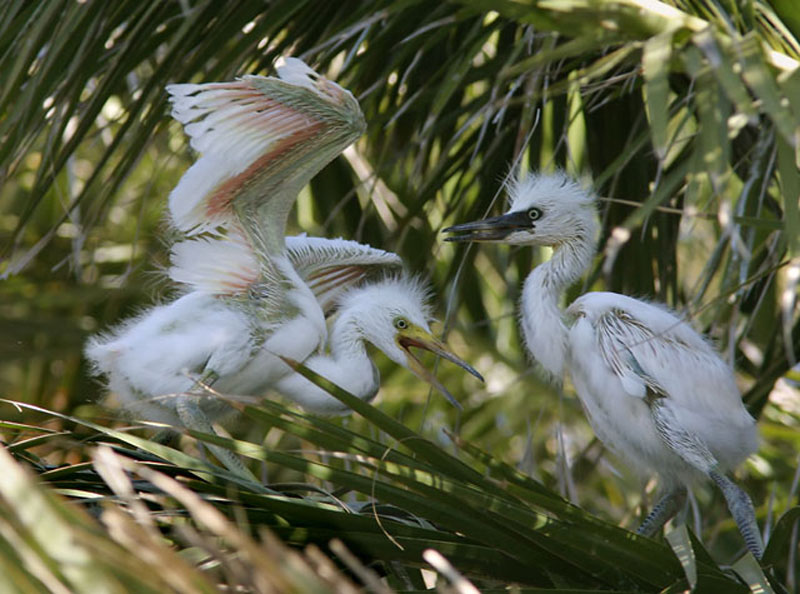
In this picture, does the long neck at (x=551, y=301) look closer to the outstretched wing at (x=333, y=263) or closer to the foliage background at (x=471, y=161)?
the foliage background at (x=471, y=161)

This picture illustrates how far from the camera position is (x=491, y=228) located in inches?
94.9

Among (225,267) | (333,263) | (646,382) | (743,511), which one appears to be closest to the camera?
(743,511)

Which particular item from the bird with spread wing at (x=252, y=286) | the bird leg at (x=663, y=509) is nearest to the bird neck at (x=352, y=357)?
the bird with spread wing at (x=252, y=286)

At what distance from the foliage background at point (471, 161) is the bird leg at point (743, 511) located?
0.19 meters

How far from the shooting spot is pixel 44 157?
1.99 meters

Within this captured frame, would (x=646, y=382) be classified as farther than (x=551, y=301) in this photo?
No

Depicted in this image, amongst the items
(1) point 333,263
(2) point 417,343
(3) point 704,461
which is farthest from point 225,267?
(3) point 704,461

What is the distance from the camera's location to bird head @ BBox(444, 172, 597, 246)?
2.49 meters

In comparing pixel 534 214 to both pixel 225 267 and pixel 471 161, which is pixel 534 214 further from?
pixel 225 267

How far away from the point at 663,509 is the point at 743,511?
1.10 ft

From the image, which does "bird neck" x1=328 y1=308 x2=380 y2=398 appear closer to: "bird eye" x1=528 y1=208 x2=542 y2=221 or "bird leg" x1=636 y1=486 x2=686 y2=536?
"bird eye" x1=528 y1=208 x2=542 y2=221

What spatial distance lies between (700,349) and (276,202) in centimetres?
90

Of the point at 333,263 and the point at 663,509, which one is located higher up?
the point at 333,263

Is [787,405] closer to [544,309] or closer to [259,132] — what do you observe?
[544,309]
